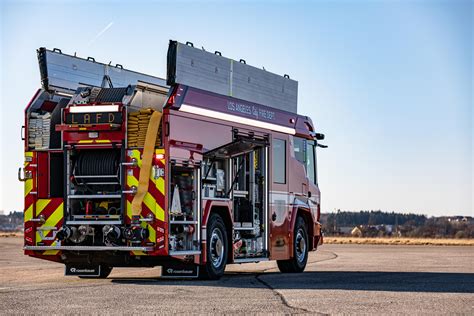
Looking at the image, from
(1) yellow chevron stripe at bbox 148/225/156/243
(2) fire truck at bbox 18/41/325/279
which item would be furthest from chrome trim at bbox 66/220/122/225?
(1) yellow chevron stripe at bbox 148/225/156/243

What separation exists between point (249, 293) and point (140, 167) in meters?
3.16

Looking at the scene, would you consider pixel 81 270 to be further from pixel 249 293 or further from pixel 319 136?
pixel 319 136

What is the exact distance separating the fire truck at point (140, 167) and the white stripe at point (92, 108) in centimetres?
2

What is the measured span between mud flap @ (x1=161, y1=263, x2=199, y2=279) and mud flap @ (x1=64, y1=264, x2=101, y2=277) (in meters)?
1.25

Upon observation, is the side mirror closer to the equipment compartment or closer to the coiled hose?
the equipment compartment

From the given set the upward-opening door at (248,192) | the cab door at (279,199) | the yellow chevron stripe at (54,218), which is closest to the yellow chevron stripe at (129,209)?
the yellow chevron stripe at (54,218)

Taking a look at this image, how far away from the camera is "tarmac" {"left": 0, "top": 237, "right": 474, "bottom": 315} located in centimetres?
1250

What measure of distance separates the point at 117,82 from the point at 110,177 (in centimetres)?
311

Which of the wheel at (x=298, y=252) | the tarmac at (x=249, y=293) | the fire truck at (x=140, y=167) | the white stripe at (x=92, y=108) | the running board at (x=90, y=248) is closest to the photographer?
the tarmac at (x=249, y=293)

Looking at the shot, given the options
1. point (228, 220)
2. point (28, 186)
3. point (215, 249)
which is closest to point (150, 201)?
point (215, 249)

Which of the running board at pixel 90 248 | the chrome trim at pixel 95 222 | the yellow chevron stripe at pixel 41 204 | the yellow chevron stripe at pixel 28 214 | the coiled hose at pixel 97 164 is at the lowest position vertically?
the running board at pixel 90 248

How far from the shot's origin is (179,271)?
58.3 ft

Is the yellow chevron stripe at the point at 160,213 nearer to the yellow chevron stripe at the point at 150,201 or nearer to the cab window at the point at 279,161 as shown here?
the yellow chevron stripe at the point at 150,201

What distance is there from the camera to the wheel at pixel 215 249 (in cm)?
1778
